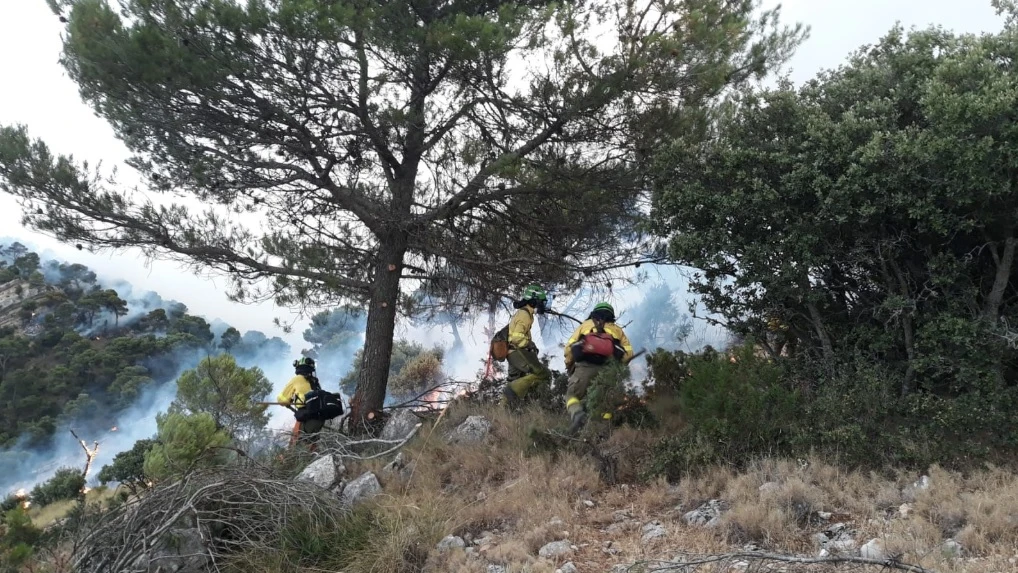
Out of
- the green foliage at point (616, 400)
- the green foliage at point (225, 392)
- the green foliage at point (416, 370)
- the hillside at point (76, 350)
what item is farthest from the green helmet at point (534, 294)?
the hillside at point (76, 350)

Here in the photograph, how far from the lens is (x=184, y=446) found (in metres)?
5.61

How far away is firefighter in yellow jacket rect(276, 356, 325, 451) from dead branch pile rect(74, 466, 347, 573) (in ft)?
10.5

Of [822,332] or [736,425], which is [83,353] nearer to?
[736,425]

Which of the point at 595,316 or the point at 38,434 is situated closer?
the point at 595,316

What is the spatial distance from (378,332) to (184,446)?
3.02m

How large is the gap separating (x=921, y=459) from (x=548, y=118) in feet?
15.7

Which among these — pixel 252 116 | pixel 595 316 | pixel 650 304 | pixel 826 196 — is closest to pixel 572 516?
pixel 595 316

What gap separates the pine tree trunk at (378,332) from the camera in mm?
8180

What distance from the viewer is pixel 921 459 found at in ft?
14.1

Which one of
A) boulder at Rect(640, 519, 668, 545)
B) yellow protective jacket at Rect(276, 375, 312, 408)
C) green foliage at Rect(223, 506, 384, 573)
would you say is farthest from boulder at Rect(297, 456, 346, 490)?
boulder at Rect(640, 519, 668, 545)

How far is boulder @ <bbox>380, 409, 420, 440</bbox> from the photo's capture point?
788cm

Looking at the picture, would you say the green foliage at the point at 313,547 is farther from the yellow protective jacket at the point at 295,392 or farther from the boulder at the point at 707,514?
the yellow protective jacket at the point at 295,392

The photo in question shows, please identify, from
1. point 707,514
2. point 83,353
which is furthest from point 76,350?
point 707,514

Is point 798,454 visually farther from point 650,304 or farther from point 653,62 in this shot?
point 650,304
